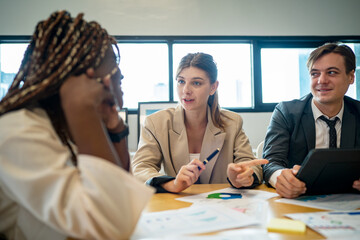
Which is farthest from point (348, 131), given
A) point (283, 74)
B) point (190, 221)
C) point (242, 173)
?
point (283, 74)

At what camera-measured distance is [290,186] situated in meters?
1.17

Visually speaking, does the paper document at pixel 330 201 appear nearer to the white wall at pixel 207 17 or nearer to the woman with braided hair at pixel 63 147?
the woman with braided hair at pixel 63 147

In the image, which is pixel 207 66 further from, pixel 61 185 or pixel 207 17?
pixel 207 17

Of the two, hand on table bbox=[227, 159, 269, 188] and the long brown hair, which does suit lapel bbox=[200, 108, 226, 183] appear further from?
hand on table bbox=[227, 159, 269, 188]

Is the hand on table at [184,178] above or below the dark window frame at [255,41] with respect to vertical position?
below

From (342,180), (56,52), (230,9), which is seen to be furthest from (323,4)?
(56,52)

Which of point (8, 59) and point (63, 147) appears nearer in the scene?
point (63, 147)

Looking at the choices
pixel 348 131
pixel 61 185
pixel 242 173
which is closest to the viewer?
pixel 61 185

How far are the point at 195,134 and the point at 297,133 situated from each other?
663 mm

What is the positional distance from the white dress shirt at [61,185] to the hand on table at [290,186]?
77 cm

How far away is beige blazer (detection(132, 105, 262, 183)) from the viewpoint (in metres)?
1.79

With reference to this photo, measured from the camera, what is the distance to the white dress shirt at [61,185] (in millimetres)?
573

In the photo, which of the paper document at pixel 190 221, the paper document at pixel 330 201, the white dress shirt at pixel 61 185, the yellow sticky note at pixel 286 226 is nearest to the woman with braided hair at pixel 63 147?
the white dress shirt at pixel 61 185

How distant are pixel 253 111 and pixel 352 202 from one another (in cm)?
297
